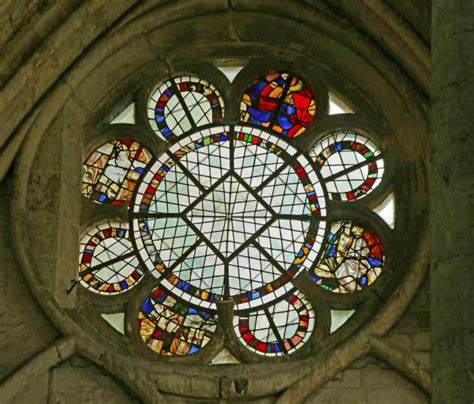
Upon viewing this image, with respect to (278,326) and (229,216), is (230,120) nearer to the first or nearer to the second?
(229,216)

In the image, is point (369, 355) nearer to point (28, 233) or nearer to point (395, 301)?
point (395, 301)

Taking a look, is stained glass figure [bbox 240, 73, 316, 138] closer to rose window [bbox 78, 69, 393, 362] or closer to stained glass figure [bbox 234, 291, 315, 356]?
rose window [bbox 78, 69, 393, 362]

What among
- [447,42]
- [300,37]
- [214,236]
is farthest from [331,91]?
[447,42]

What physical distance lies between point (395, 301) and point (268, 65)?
241 cm

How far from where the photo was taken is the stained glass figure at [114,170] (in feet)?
49.3

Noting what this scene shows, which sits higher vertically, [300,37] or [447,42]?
[300,37]

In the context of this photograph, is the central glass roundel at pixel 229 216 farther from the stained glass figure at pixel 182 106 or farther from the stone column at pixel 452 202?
the stone column at pixel 452 202

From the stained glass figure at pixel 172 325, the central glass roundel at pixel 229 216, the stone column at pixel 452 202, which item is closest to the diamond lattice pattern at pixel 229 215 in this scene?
the central glass roundel at pixel 229 216

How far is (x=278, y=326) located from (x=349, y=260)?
74 centimetres

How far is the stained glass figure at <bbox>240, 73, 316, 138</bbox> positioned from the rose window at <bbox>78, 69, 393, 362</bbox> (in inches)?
0.4

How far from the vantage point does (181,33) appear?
1529 centimetres

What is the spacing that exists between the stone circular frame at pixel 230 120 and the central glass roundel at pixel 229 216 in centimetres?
21

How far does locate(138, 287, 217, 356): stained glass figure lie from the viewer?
1438 centimetres

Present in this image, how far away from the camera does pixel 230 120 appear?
15273mm
